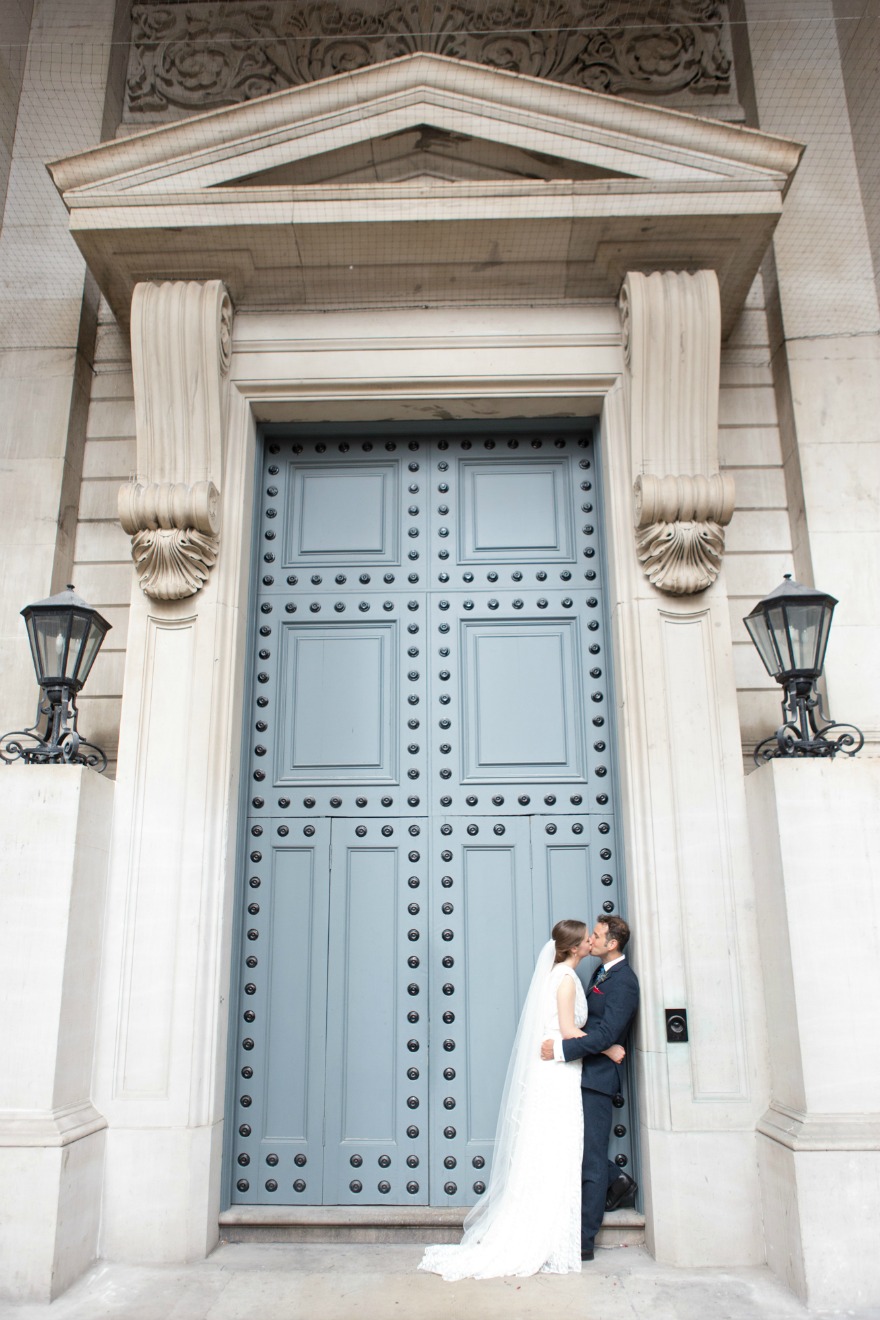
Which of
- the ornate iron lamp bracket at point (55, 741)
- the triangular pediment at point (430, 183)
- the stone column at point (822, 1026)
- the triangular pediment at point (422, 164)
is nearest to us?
the stone column at point (822, 1026)

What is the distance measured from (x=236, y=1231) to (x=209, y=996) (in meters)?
1.15

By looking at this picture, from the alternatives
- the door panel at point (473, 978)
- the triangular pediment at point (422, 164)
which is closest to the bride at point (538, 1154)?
the door panel at point (473, 978)

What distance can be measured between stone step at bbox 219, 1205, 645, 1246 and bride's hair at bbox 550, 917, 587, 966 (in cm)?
128

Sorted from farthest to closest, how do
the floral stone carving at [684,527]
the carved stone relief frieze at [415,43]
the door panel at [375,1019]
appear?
the carved stone relief frieze at [415,43], the floral stone carving at [684,527], the door panel at [375,1019]

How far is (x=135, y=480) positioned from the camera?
563 centimetres

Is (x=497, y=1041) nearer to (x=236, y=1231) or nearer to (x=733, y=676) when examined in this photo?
(x=236, y=1231)

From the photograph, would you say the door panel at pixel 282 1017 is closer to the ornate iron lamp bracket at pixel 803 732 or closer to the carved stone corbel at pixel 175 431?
the carved stone corbel at pixel 175 431

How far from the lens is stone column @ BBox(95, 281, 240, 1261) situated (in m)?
4.82

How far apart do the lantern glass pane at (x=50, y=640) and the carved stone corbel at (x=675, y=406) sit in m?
2.96

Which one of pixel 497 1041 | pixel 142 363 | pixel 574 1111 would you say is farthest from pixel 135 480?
pixel 574 1111

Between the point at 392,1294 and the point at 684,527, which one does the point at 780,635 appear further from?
the point at 392,1294

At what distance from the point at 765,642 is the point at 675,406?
58.0 inches

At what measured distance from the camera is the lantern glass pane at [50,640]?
194 inches

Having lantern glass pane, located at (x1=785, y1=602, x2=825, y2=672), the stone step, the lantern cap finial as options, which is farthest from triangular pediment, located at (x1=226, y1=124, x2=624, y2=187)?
the stone step
